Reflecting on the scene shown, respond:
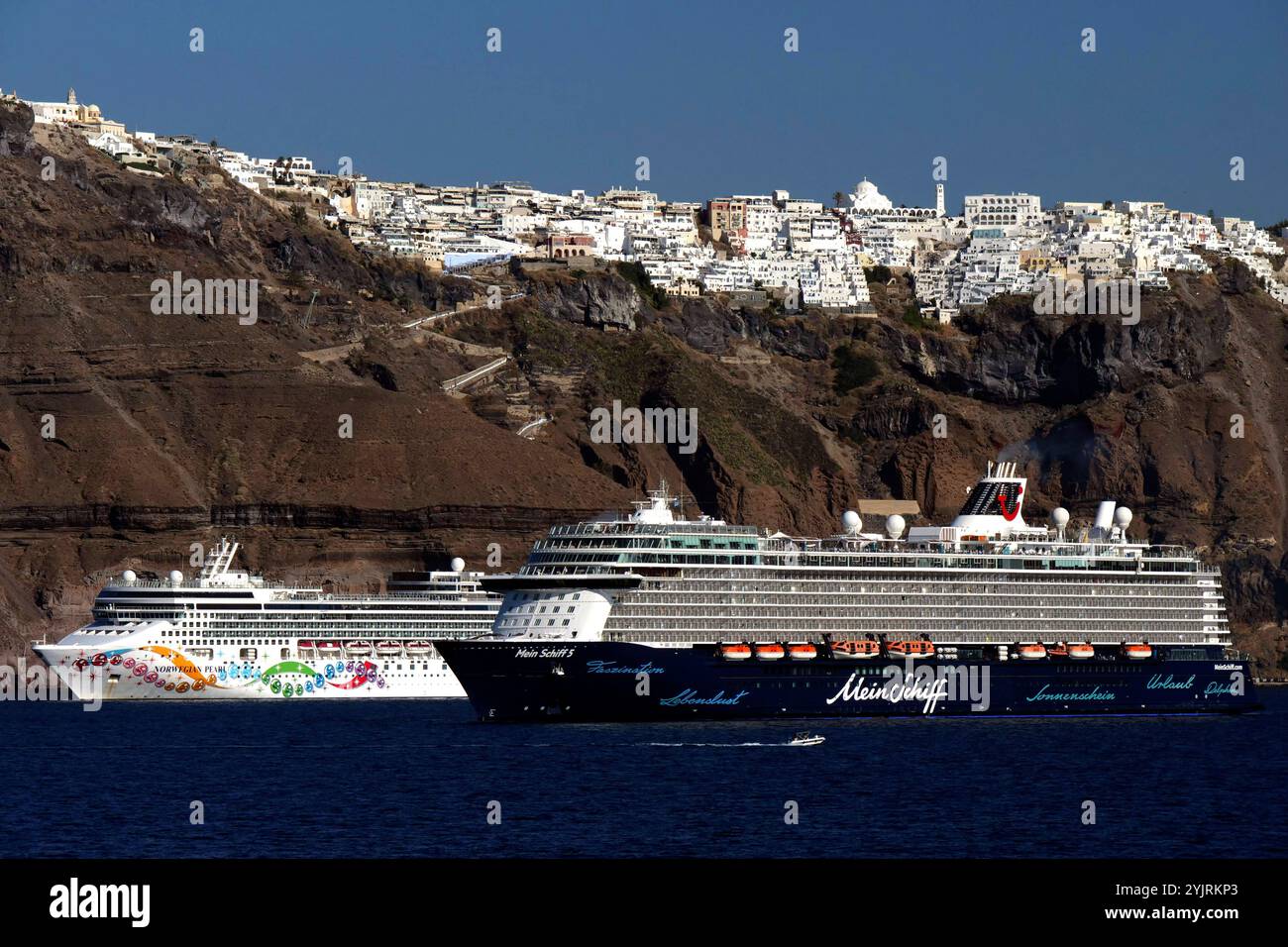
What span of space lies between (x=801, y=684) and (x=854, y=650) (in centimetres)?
268

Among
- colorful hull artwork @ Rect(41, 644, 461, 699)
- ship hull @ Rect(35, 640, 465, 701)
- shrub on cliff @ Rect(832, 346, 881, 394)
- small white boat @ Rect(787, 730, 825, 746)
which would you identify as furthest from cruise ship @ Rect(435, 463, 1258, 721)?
shrub on cliff @ Rect(832, 346, 881, 394)

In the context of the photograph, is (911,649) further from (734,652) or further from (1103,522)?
(1103,522)

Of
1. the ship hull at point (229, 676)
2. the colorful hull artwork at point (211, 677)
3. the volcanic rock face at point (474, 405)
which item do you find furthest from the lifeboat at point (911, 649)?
the volcanic rock face at point (474, 405)

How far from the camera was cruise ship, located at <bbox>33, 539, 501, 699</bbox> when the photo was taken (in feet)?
345

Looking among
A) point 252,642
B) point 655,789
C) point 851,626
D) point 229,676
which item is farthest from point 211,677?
point 655,789

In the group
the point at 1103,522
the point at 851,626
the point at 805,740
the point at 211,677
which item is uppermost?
the point at 1103,522

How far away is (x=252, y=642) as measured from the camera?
110 metres

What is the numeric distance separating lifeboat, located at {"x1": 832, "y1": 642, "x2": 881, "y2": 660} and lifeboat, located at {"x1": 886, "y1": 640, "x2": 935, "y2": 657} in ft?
2.83

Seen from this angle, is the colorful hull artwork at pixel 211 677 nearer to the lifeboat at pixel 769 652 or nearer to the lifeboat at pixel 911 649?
the lifeboat at pixel 911 649

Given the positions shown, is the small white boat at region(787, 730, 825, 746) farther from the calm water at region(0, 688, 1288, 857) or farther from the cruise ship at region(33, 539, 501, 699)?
the cruise ship at region(33, 539, 501, 699)

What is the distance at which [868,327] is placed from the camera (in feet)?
604
